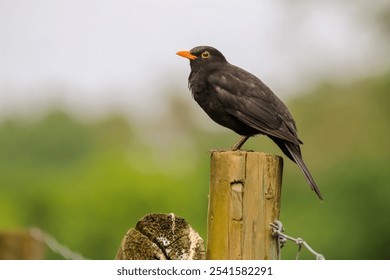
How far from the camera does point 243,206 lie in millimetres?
4594

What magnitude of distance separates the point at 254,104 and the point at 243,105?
0.08 metres

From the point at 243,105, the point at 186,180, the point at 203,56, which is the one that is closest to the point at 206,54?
the point at 203,56

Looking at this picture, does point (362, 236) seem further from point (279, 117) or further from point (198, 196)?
point (279, 117)

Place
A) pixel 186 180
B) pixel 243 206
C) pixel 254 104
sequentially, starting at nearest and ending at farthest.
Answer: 1. pixel 243 206
2. pixel 254 104
3. pixel 186 180

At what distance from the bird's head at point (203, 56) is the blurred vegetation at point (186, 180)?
13377 mm

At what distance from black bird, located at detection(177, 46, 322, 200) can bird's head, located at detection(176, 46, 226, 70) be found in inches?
3.1

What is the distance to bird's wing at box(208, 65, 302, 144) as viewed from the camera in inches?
259

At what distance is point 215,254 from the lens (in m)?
4.65

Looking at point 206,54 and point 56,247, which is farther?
point 206,54

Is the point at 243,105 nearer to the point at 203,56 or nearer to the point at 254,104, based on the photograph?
the point at 254,104

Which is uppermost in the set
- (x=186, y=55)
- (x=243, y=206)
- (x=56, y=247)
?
(x=186, y=55)

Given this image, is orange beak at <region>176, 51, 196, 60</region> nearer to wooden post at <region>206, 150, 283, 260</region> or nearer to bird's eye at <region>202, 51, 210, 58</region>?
bird's eye at <region>202, 51, 210, 58</region>

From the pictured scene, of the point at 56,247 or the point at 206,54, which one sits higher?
the point at 206,54
